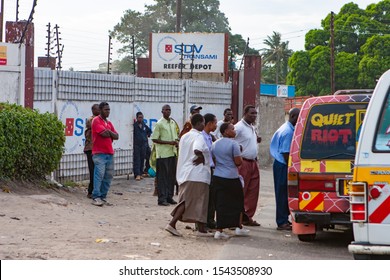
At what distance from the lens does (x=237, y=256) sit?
32.7ft

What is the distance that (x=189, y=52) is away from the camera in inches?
1316

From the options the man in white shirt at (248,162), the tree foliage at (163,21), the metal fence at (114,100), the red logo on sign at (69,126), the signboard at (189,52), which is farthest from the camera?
the tree foliage at (163,21)

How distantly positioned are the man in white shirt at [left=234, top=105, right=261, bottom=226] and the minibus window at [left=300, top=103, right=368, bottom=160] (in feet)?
7.10

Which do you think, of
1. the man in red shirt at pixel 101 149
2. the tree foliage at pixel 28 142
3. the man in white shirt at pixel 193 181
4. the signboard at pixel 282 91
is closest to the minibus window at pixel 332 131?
the man in white shirt at pixel 193 181

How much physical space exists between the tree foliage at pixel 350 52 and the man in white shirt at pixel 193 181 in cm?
5284

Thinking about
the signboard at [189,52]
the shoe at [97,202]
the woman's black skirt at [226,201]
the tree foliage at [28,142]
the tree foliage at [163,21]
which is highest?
the tree foliage at [163,21]

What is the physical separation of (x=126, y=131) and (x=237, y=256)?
10.6 meters

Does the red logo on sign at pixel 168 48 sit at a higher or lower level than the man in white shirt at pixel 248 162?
higher

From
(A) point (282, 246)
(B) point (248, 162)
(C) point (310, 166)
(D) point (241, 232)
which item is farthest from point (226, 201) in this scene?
(B) point (248, 162)

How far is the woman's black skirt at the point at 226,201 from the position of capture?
11516 mm

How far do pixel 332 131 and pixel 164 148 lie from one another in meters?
4.87

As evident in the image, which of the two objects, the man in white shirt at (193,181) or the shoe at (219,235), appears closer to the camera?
the man in white shirt at (193,181)

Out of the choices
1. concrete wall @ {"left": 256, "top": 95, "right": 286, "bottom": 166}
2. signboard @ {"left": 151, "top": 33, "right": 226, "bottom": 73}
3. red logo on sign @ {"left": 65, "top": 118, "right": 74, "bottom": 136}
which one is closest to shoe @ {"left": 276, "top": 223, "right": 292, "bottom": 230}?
red logo on sign @ {"left": 65, "top": 118, "right": 74, "bottom": 136}

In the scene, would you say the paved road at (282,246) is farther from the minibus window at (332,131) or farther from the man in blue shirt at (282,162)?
the minibus window at (332,131)
